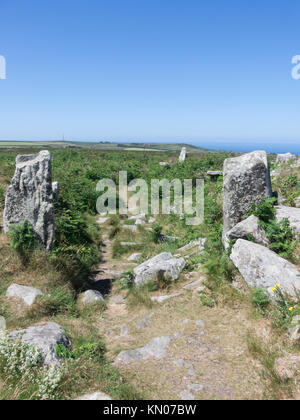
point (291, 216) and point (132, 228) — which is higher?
point (291, 216)

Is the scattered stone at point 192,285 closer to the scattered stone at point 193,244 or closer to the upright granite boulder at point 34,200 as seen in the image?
the scattered stone at point 193,244

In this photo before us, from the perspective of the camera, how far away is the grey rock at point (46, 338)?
3857mm

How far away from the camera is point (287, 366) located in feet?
11.6

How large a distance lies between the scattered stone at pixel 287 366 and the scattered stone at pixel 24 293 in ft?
14.6

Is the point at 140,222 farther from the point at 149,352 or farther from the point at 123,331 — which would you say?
the point at 149,352

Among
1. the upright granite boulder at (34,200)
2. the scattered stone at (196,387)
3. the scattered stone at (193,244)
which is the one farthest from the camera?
the scattered stone at (193,244)

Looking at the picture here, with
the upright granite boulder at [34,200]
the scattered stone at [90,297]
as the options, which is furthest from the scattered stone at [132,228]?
the scattered stone at [90,297]

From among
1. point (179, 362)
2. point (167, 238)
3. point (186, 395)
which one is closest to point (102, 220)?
point (167, 238)

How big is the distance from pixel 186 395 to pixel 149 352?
3.54ft

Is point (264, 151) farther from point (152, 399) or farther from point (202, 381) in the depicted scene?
point (152, 399)

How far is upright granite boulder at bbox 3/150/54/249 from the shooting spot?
22.9ft

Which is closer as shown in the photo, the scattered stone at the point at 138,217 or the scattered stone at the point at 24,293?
the scattered stone at the point at 24,293

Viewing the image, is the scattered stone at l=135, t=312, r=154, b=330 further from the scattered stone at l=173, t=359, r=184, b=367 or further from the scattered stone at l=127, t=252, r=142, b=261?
the scattered stone at l=127, t=252, r=142, b=261

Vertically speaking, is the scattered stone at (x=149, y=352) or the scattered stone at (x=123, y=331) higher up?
the scattered stone at (x=149, y=352)
